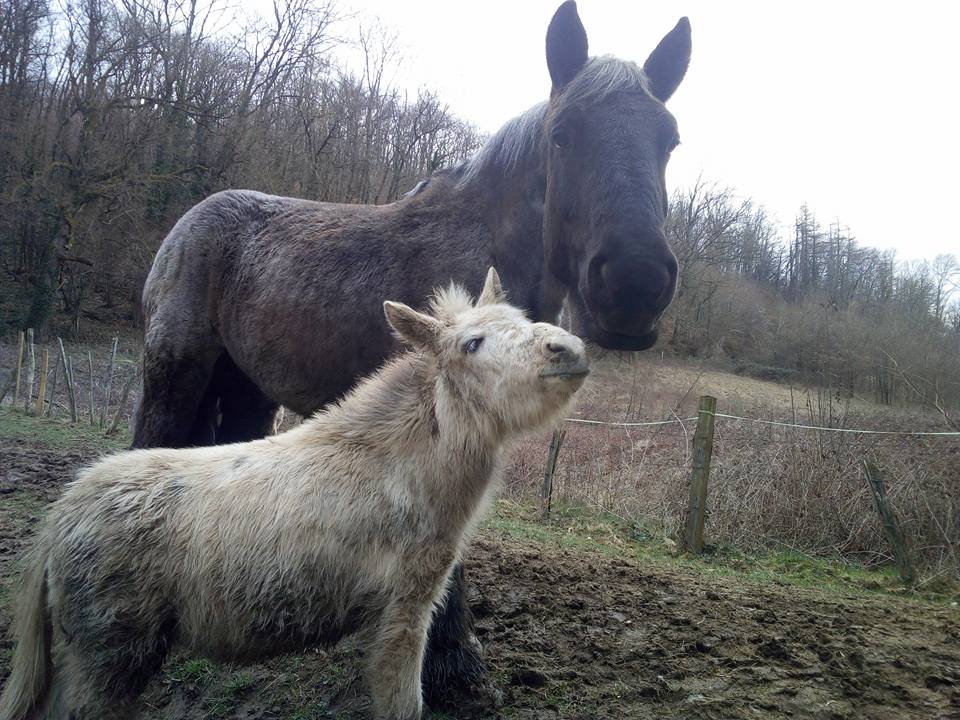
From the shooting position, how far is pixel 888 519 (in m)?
7.46

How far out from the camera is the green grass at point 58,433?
38.8 ft

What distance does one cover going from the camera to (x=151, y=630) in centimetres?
277

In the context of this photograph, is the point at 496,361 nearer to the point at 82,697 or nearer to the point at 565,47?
the point at 565,47

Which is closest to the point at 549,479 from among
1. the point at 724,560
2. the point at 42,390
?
the point at 724,560

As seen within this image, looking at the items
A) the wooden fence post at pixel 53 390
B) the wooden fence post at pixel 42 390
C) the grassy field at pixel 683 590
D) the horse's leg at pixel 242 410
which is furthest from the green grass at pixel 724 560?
→ the wooden fence post at pixel 42 390

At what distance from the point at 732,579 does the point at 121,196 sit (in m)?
22.6

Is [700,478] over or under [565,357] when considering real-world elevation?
under

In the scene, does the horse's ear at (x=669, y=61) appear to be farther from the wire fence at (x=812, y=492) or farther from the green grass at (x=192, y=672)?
the wire fence at (x=812, y=492)

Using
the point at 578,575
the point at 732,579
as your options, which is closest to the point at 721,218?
the point at 732,579

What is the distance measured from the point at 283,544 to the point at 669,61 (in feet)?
11.0

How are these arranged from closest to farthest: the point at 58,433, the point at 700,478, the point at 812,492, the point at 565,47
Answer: the point at 565,47
the point at 700,478
the point at 812,492
the point at 58,433

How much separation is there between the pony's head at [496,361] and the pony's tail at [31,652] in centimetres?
197

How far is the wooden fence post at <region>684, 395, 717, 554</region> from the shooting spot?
8.23 meters

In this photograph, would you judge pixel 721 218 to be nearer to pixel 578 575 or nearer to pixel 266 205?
pixel 578 575
